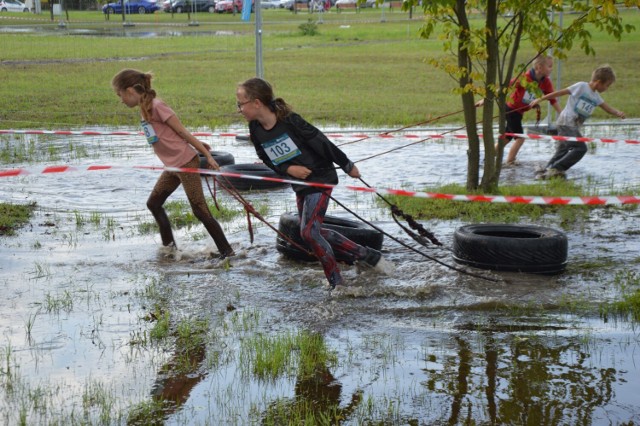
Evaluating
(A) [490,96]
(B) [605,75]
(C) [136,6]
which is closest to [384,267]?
(A) [490,96]

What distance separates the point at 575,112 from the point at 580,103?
18 cm

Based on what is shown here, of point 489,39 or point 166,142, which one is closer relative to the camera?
point 166,142

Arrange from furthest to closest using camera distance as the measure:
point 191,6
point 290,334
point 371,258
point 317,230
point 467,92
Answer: point 191,6 → point 467,92 → point 371,258 → point 317,230 → point 290,334

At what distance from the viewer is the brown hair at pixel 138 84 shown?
26.9ft

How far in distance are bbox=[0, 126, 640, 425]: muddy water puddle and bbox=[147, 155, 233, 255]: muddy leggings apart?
22 cm

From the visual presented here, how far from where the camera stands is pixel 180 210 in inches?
428

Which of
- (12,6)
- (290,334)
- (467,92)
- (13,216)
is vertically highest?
(12,6)

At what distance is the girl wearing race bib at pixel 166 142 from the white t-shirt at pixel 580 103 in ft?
19.2

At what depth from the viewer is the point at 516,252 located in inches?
313

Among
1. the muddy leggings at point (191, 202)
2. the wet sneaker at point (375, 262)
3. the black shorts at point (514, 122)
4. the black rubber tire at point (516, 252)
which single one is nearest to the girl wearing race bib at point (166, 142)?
the muddy leggings at point (191, 202)

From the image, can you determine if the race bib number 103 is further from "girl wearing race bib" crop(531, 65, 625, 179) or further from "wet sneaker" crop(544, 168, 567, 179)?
"wet sneaker" crop(544, 168, 567, 179)

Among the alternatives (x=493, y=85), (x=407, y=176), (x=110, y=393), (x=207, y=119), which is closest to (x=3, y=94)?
(x=207, y=119)

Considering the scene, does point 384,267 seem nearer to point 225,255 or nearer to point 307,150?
point 307,150

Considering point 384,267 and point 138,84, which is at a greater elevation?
point 138,84
